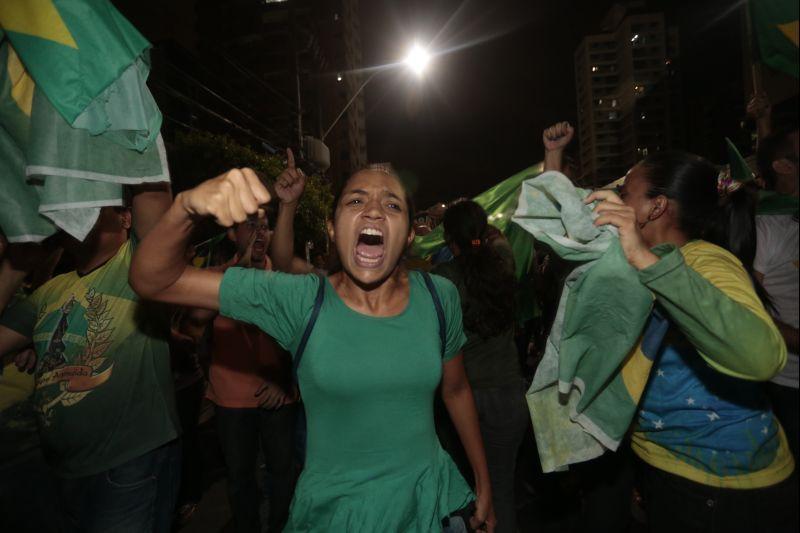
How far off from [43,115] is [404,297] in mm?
1498

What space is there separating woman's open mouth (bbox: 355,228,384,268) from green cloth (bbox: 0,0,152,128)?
1.10 meters

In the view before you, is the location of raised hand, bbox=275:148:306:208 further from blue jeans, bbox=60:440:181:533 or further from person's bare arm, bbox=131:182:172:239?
blue jeans, bbox=60:440:181:533

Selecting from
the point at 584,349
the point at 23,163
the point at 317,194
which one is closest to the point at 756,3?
the point at 584,349

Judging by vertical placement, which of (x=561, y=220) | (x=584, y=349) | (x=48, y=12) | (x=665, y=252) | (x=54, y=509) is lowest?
(x=54, y=509)

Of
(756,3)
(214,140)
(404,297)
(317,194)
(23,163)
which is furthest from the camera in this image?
(317,194)

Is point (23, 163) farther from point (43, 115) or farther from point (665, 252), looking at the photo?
point (665, 252)

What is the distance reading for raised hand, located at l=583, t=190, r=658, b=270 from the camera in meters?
1.38

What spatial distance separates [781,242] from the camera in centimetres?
118

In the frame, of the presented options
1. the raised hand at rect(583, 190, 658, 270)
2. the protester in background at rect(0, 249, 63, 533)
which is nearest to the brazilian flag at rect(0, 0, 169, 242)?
the protester in background at rect(0, 249, 63, 533)

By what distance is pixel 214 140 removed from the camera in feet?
52.8

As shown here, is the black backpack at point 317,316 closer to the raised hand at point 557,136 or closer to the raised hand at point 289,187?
the raised hand at point 557,136

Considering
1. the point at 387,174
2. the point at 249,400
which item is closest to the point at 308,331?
the point at 387,174

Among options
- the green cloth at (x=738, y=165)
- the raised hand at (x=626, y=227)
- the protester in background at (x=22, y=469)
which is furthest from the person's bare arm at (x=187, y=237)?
the green cloth at (x=738, y=165)

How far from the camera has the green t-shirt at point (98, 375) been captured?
228cm
